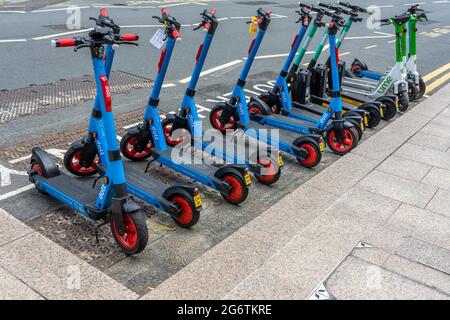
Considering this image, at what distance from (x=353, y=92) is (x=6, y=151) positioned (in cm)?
624

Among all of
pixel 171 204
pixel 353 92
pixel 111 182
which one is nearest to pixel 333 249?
pixel 171 204

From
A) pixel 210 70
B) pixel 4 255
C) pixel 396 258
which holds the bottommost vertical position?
pixel 396 258

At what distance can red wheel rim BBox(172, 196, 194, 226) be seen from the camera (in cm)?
473

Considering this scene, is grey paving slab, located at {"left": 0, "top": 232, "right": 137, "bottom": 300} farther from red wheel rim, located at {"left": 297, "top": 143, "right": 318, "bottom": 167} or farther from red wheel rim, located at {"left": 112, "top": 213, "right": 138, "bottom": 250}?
red wheel rim, located at {"left": 297, "top": 143, "right": 318, "bottom": 167}

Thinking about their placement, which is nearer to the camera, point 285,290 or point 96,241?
point 285,290

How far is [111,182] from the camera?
443 cm

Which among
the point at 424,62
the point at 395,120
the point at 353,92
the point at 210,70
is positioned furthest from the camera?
the point at 424,62

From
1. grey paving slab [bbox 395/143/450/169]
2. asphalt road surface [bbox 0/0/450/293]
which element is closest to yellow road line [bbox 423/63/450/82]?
asphalt road surface [bbox 0/0/450/293]

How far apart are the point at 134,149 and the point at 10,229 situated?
2.05 metres

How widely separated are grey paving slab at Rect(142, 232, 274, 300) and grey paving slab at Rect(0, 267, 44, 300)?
87 cm

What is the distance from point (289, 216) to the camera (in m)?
5.05
